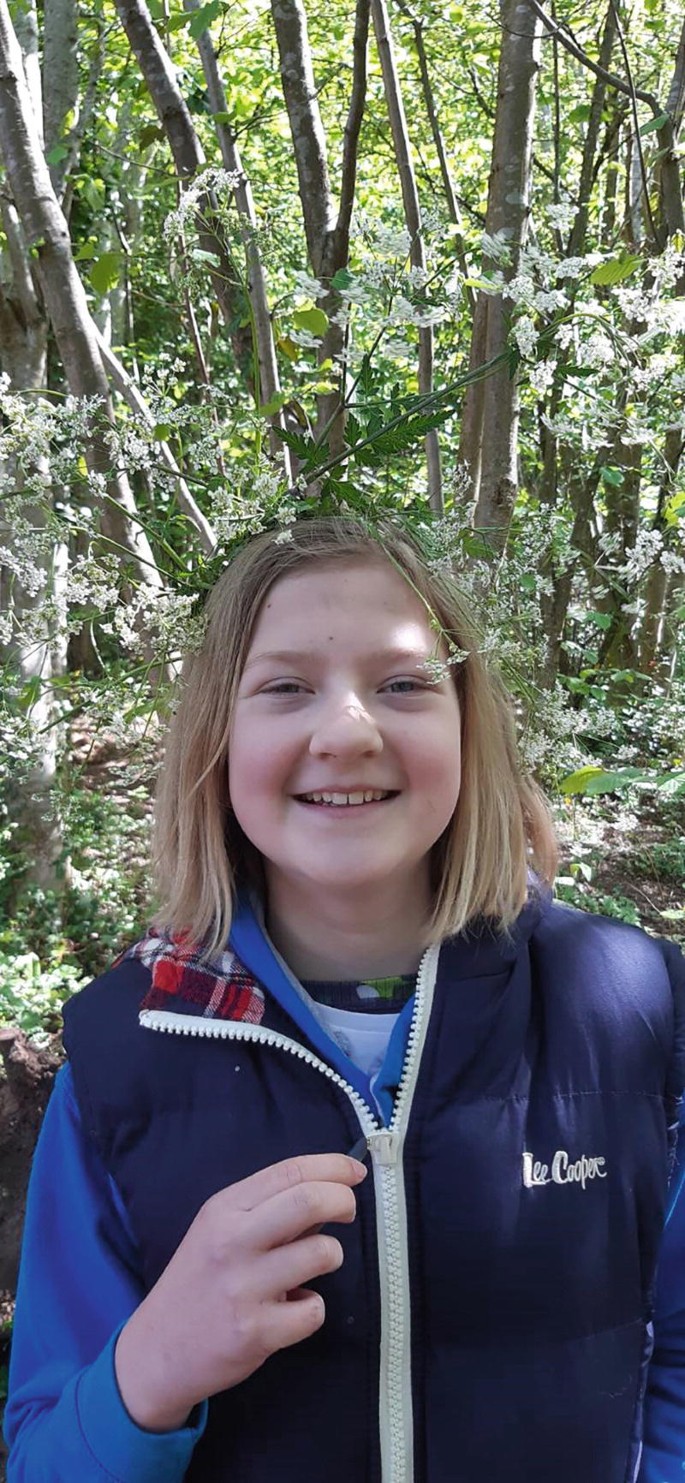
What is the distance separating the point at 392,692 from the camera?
128cm

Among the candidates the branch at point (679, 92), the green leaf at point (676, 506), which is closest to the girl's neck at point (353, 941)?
the green leaf at point (676, 506)

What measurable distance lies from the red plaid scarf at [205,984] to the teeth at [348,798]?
252mm

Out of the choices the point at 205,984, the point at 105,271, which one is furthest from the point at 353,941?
the point at 105,271

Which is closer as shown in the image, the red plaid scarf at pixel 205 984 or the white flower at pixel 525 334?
the white flower at pixel 525 334

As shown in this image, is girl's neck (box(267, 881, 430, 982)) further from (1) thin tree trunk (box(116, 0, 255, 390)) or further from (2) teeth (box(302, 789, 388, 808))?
(1) thin tree trunk (box(116, 0, 255, 390))

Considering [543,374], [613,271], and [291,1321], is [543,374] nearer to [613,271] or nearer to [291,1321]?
[613,271]

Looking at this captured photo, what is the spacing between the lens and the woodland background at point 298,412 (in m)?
1.33

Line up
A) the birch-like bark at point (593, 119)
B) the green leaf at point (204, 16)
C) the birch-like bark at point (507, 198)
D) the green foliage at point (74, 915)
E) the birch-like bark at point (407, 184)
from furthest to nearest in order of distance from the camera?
the birch-like bark at point (593, 119) → the green foliage at point (74, 915) → the birch-like bark at point (407, 184) → the green leaf at point (204, 16) → the birch-like bark at point (507, 198)

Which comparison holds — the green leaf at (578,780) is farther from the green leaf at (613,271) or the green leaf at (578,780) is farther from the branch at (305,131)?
the branch at (305,131)

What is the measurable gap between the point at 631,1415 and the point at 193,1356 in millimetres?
574

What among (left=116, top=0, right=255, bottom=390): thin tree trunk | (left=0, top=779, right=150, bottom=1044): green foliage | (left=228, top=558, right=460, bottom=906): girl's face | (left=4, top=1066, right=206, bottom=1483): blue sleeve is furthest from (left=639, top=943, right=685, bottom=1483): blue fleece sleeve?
(left=0, top=779, right=150, bottom=1044): green foliage

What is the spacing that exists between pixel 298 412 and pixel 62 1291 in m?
1.55

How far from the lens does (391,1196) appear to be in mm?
1171

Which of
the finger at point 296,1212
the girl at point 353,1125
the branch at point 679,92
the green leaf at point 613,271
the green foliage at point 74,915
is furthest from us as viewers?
the green foliage at point 74,915
